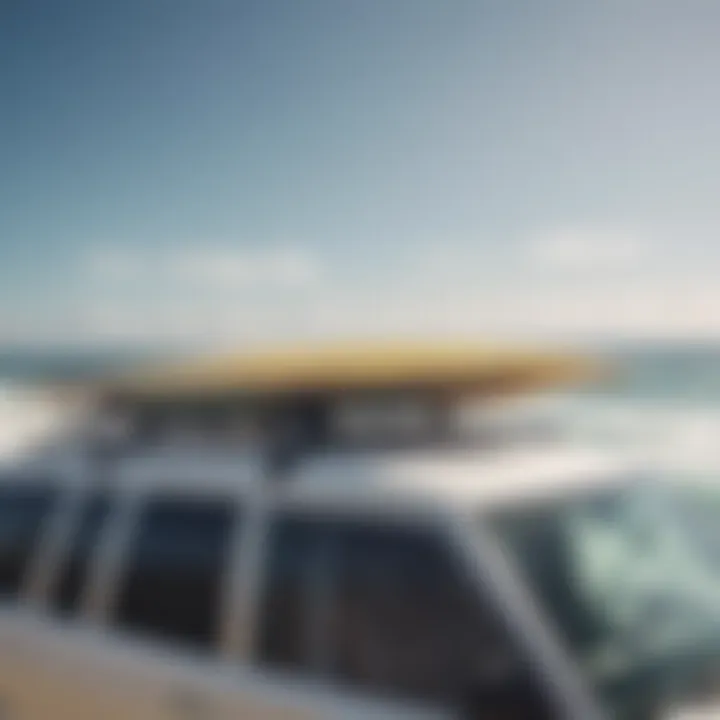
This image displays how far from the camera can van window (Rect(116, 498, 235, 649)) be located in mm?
3209

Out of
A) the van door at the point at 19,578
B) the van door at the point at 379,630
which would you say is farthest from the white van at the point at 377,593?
the van door at the point at 19,578

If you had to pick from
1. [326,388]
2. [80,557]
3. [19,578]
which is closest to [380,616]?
[326,388]

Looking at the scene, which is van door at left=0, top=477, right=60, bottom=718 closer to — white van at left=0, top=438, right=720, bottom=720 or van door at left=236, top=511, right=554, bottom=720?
white van at left=0, top=438, right=720, bottom=720

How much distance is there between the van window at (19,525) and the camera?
387 cm

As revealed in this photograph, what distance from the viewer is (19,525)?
3963 mm

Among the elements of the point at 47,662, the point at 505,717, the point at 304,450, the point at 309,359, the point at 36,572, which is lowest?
the point at 505,717

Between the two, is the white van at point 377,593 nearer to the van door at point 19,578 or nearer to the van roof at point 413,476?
the van roof at point 413,476

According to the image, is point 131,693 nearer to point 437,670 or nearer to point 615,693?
point 437,670

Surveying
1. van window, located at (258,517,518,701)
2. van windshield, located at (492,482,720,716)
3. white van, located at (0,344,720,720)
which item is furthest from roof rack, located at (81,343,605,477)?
van windshield, located at (492,482,720,716)

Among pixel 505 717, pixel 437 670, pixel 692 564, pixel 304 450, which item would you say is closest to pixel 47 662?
pixel 304 450

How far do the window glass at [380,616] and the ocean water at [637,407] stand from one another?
1.08 m

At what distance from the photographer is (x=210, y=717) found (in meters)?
3.02

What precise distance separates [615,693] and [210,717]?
1121 mm

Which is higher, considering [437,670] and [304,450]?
[304,450]
